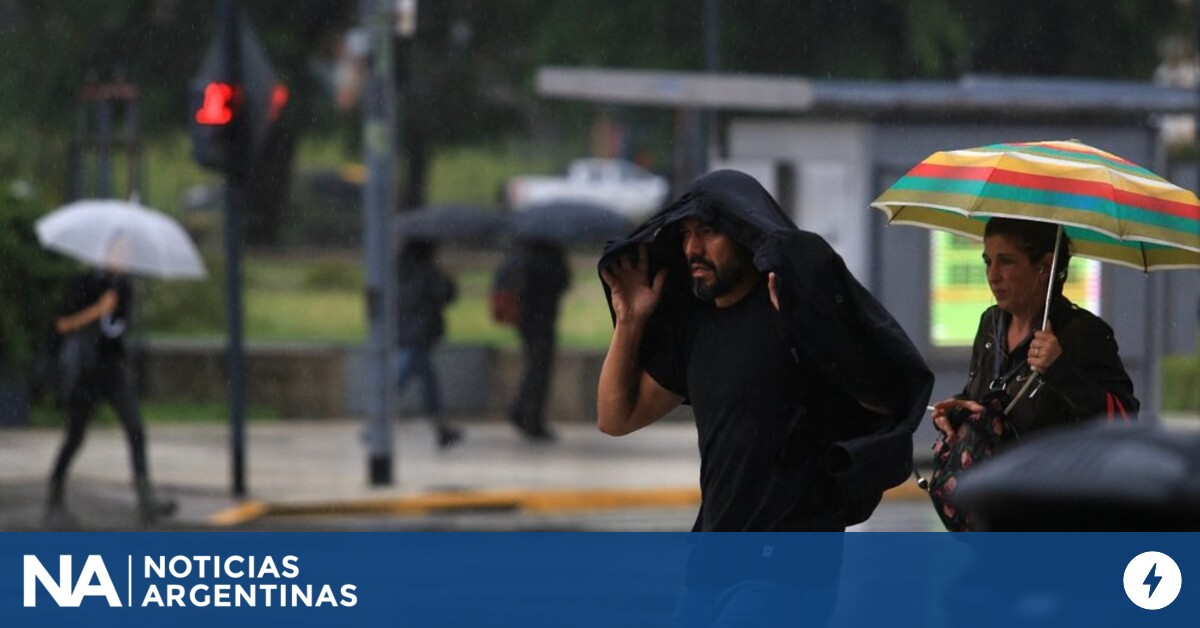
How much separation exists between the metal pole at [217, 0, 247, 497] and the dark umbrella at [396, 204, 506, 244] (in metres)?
4.21

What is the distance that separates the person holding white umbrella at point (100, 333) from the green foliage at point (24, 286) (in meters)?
3.75

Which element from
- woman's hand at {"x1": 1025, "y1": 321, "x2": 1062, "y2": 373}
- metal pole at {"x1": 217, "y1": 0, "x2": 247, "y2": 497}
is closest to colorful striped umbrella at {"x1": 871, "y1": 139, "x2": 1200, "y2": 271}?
woman's hand at {"x1": 1025, "y1": 321, "x2": 1062, "y2": 373}

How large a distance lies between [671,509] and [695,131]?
7.16 metres

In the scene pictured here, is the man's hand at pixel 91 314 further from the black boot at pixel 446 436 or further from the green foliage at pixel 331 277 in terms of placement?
the green foliage at pixel 331 277

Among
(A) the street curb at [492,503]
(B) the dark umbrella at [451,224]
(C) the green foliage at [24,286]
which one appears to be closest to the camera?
(A) the street curb at [492,503]

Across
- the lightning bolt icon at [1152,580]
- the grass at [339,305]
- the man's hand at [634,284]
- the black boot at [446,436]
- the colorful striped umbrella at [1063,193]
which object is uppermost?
the colorful striped umbrella at [1063,193]

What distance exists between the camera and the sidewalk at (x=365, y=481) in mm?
12812

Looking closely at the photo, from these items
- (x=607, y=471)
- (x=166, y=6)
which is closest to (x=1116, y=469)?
(x=607, y=471)

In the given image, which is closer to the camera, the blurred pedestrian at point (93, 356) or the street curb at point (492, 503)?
the blurred pedestrian at point (93, 356)

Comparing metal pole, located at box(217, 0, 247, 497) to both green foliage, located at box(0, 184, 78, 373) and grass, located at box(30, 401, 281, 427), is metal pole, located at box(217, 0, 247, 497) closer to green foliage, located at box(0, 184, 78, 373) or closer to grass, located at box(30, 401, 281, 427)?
green foliage, located at box(0, 184, 78, 373)

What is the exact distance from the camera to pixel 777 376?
4539 mm

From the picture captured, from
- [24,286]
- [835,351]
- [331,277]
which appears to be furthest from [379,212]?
[331,277]

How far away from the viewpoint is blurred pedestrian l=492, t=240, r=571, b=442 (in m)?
16.7

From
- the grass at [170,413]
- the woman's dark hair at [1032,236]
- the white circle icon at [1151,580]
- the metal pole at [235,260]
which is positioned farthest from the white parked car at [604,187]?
the white circle icon at [1151,580]
